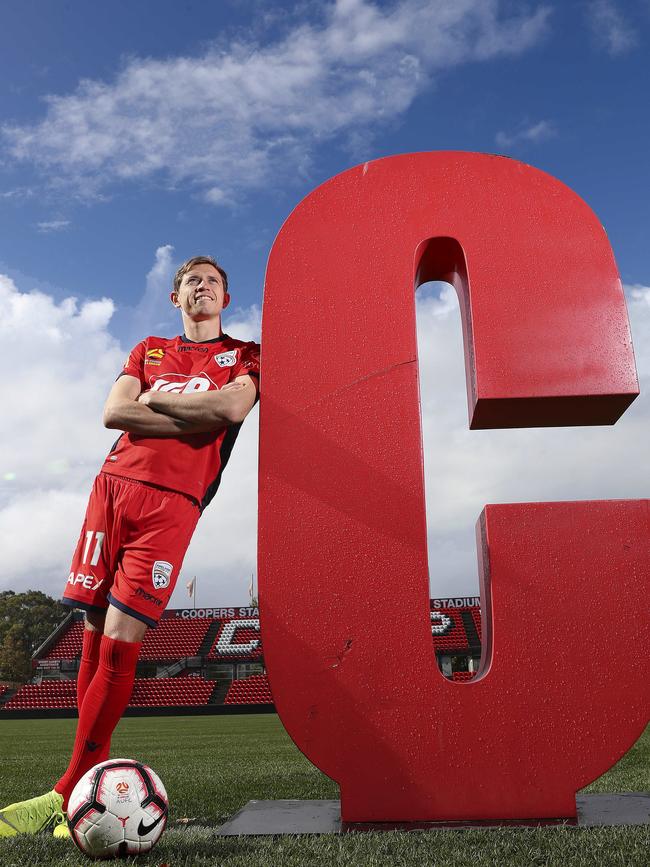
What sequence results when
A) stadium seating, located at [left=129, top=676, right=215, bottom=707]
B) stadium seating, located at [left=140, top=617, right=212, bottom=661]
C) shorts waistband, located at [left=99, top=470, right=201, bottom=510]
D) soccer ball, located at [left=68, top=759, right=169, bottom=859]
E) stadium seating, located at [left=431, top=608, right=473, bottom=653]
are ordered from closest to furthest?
soccer ball, located at [left=68, top=759, right=169, bottom=859]
shorts waistband, located at [left=99, top=470, right=201, bottom=510]
stadium seating, located at [left=129, top=676, right=215, bottom=707]
stadium seating, located at [left=431, top=608, right=473, bottom=653]
stadium seating, located at [left=140, top=617, right=212, bottom=661]

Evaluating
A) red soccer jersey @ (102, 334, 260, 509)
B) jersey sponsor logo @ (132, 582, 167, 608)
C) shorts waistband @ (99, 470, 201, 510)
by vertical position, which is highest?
red soccer jersey @ (102, 334, 260, 509)

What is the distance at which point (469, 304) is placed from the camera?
2992mm

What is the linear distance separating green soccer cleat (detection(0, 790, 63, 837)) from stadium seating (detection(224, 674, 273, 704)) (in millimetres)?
23239

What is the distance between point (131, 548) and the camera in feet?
8.79

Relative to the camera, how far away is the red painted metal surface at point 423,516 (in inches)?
101

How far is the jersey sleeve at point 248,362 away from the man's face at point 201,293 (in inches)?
8.7

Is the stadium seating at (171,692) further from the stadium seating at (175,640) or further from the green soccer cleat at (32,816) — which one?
the green soccer cleat at (32,816)

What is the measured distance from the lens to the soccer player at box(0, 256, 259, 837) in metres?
2.58

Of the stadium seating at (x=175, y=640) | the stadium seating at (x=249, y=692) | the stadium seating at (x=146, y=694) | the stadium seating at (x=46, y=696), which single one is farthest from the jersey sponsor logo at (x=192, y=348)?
the stadium seating at (x=175, y=640)

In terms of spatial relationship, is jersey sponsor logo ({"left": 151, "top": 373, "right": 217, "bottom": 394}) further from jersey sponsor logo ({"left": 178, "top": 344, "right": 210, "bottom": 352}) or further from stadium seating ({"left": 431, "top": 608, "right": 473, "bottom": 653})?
stadium seating ({"left": 431, "top": 608, "right": 473, "bottom": 653})

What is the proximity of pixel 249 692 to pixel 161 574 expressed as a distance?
2541 centimetres

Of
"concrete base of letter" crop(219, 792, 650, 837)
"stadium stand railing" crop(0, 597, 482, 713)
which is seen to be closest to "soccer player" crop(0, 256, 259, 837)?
"concrete base of letter" crop(219, 792, 650, 837)

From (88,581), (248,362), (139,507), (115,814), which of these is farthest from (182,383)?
(115,814)

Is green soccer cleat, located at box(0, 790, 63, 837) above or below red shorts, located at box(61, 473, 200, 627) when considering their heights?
below
